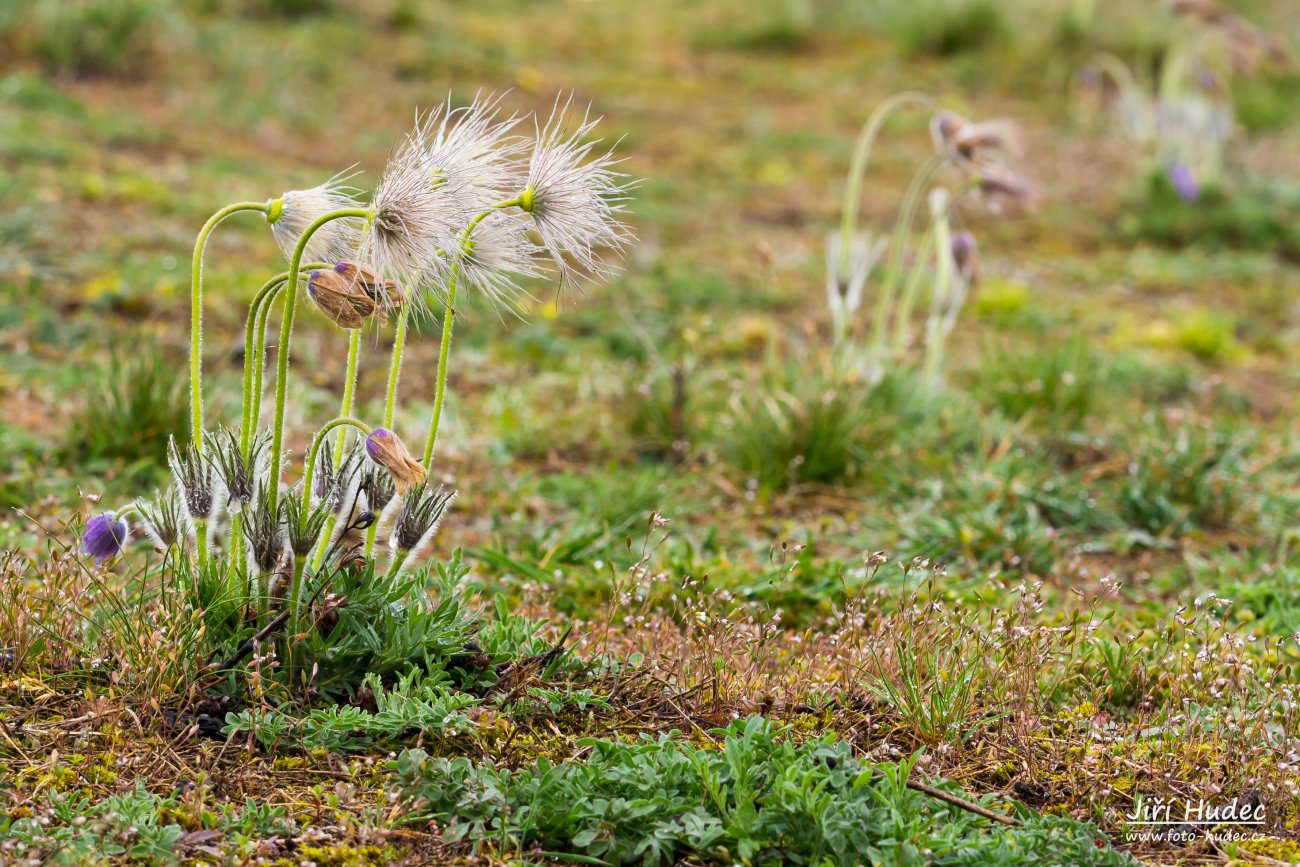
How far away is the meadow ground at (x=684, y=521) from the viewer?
226 centimetres

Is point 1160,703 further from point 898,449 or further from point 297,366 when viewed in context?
point 297,366

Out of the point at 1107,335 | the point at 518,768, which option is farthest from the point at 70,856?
the point at 1107,335

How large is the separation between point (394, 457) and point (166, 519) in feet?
2.07

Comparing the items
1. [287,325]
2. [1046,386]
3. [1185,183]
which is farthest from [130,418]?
[1185,183]

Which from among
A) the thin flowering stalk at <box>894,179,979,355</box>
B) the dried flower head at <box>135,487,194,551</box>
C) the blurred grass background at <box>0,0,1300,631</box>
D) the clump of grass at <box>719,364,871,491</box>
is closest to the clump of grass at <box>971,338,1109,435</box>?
the blurred grass background at <box>0,0,1300,631</box>

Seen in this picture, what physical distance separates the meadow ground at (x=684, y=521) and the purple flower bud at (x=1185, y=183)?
0.15 metres

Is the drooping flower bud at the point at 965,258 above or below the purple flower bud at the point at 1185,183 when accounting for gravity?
below

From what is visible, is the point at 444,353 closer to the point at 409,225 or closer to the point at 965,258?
the point at 409,225

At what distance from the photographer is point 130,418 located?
4148 millimetres

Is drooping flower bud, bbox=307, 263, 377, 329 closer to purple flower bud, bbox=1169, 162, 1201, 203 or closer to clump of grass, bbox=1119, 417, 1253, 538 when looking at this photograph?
clump of grass, bbox=1119, 417, 1253, 538

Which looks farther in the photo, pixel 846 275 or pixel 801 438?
pixel 846 275

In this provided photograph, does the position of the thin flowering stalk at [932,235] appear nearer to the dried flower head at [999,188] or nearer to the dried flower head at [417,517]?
the dried flower head at [999,188]

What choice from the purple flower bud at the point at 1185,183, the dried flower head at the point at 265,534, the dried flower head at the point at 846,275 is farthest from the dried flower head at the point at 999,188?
the purple flower bud at the point at 1185,183

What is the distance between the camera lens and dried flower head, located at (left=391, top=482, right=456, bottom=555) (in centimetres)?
262
